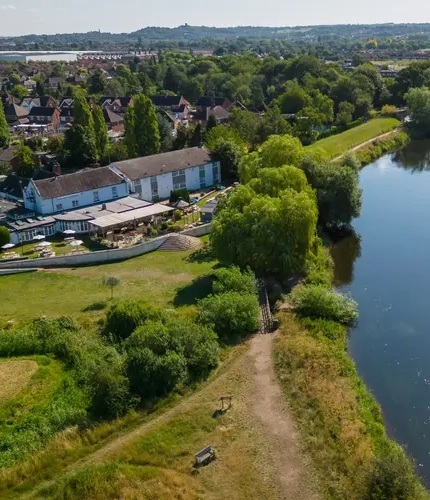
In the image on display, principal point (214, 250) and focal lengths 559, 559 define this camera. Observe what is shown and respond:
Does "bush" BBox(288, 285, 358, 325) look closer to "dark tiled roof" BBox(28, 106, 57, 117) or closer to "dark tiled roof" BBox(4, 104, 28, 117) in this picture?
"dark tiled roof" BBox(28, 106, 57, 117)

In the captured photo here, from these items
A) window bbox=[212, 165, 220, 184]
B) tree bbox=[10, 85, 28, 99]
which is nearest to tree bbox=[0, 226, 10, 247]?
window bbox=[212, 165, 220, 184]

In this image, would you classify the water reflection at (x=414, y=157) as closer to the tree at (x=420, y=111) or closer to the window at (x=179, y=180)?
the tree at (x=420, y=111)

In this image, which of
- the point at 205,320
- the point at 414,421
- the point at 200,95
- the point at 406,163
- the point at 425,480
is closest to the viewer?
the point at 425,480

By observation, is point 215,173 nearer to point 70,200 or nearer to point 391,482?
point 70,200

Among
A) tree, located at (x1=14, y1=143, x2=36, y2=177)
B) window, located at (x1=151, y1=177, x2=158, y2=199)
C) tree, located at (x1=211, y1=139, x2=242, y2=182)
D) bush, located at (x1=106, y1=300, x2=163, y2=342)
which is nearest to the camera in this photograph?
bush, located at (x1=106, y1=300, x2=163, y2=342)

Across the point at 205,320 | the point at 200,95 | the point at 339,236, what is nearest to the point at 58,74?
the point at 200,95

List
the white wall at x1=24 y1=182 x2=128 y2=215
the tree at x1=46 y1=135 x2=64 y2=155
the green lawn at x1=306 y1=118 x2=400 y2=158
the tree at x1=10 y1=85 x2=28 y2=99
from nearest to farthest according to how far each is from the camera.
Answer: the white wall at x1=24 y1=182 x2=128 y2=215 < the tree at x1=46 y1=135 x2=64 y2=155 < the green lawn at x1=306 y1=118 x2=400 y2=158 < the tree at x1=10 y1=85 x2=28 y2=99

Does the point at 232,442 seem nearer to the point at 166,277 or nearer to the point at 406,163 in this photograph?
the point at 166,277

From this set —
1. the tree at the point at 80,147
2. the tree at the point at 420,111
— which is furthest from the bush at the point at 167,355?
the tree at the point at 420,111
